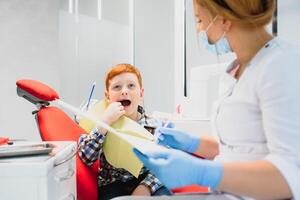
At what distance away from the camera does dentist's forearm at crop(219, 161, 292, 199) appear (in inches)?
30.3

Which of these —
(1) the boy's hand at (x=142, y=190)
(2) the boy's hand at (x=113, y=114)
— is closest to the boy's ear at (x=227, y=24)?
(2) the boy's hand at (x=113, y=114)

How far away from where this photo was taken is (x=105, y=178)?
158 cm

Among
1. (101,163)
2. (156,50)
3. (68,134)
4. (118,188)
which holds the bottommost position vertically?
(118,188)

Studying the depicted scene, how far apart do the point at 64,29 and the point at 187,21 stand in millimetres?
1458

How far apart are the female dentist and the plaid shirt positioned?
556mm

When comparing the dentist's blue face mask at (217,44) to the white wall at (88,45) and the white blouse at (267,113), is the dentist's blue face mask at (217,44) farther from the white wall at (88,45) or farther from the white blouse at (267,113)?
the white wall at (88,45)

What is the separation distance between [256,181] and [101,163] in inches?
36.8

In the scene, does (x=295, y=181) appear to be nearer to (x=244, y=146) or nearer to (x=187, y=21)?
(x=244, y=146)

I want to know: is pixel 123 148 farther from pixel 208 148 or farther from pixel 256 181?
pixel 256 181

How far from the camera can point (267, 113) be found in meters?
0.79

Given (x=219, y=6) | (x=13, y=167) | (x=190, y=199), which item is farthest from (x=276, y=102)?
(x=13, y=167)

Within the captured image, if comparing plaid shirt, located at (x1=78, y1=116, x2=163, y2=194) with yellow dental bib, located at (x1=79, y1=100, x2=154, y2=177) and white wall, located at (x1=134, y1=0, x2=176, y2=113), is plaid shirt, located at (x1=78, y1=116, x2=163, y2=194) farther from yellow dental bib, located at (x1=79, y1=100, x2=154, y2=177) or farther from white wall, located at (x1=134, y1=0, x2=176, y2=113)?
white wall, located at (x1=134, y1=0, x2=176, y2=113)

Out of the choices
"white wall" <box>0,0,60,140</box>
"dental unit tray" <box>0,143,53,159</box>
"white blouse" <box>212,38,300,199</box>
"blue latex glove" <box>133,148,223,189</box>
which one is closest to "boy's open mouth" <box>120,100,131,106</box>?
"dental unit tray" <box>0,143,53,159</box>

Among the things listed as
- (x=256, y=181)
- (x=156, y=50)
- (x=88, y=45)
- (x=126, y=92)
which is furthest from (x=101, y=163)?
(x=88, y=45)
